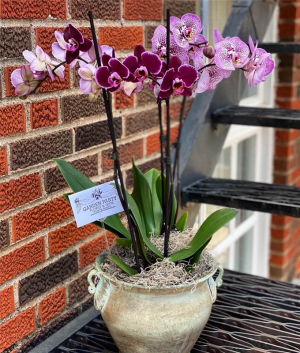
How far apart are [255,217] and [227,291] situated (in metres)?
1.52

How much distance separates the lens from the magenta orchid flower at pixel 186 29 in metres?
1.01

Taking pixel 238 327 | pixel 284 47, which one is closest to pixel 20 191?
pixel 238 327

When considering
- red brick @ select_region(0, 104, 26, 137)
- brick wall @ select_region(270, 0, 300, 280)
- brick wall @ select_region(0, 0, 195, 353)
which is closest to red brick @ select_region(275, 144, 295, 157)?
brick wall @ select_region(270, 0, 300, 280)

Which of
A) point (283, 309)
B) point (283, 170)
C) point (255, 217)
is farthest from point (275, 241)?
point (283, 309)

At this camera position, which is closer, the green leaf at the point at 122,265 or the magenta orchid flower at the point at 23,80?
the magenta orchid flower at the point at 23,80

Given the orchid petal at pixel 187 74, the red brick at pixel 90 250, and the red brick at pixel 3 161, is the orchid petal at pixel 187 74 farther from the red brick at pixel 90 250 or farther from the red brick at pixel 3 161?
the red brick at pixel 90 250

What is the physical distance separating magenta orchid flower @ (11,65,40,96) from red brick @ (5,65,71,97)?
0.09 m

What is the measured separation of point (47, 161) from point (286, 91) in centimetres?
192

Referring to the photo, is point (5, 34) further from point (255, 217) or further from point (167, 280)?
point (255, 217)

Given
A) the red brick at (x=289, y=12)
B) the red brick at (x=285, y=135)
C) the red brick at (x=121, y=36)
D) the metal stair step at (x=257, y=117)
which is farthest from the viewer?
the red brick at (x=285, y=135)

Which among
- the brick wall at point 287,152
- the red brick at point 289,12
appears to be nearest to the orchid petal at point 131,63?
the brick wall at point 287,152

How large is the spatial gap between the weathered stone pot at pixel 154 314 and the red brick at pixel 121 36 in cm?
63

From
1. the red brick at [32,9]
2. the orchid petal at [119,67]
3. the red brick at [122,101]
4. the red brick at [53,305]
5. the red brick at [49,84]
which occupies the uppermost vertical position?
the red brick at [32,9]

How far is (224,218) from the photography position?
1180 millimetres
